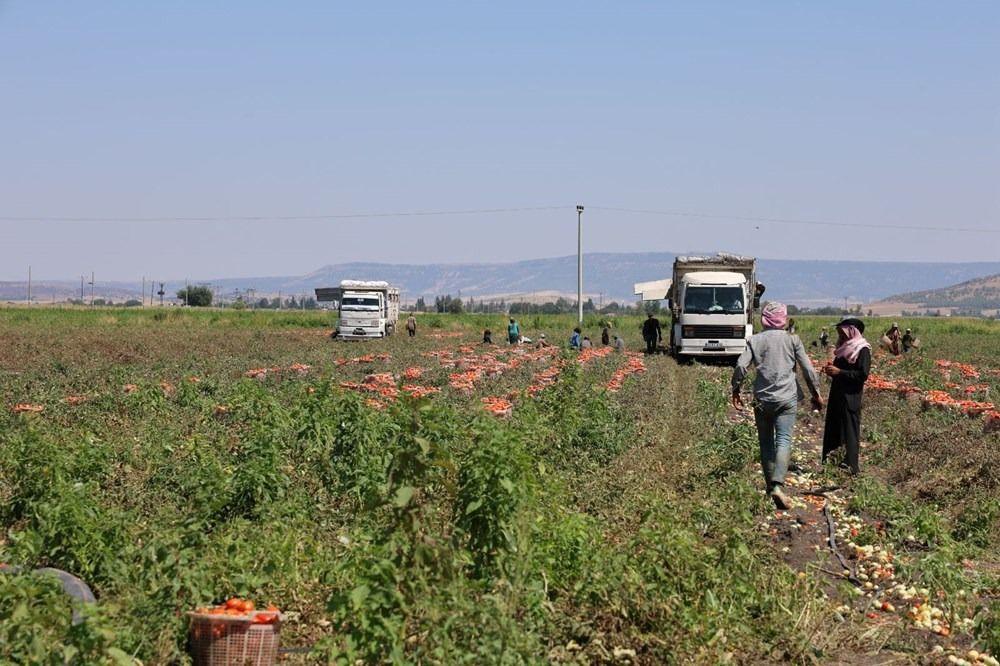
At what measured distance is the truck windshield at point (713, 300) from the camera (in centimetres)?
3647

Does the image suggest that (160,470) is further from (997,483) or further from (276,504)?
(997,483)

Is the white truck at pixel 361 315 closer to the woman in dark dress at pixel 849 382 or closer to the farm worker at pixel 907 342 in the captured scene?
the farm worker at pixel 907 342

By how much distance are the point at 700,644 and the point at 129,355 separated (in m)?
35.5

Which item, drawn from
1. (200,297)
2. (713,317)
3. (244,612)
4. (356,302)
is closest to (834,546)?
(244,612)

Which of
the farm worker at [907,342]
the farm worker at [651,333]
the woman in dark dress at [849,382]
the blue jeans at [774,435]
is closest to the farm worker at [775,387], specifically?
the blue jeans at [774,435]

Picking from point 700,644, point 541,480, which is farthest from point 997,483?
point 700,644

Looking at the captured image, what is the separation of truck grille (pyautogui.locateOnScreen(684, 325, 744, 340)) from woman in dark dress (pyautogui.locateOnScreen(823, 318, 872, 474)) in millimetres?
22353

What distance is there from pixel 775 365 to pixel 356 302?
41508 mm

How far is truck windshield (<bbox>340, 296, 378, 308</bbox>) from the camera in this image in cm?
5269

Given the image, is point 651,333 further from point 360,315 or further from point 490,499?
point 490,499

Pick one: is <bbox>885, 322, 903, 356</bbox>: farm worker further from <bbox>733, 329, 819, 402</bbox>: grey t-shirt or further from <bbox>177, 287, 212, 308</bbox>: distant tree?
<bbox>177, 287, 212, 308</bbox>: distant tree

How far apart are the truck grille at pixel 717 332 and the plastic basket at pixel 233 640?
3069 centimetres

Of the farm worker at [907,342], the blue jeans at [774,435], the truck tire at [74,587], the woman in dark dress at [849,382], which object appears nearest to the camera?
the truck tire at [74,587]

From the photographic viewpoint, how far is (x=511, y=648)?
5.84 m
